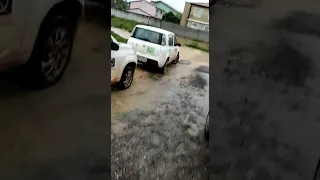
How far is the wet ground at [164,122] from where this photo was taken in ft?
5.91

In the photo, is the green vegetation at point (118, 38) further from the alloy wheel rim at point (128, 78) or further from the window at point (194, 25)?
the window at point (194, 25)

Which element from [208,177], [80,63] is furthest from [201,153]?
[80,63]

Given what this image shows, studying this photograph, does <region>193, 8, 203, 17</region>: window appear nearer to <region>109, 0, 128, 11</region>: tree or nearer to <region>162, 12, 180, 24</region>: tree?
<region>162, 12, 180, 24</region>: tree

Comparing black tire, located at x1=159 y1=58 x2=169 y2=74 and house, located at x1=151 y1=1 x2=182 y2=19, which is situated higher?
house, located at x1=151 y1=1 x2=182 y2=19

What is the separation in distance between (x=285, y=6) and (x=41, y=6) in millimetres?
983

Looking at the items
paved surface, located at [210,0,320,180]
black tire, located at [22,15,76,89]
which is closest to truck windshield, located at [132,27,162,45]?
paved surface, located at [210,0,320,180]

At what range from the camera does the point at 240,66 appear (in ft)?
6.30

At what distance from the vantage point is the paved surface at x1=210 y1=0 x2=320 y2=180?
1.88m

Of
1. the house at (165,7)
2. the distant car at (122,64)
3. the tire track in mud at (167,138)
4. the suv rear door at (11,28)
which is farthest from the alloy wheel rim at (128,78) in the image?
the suv rear door at (11,28)

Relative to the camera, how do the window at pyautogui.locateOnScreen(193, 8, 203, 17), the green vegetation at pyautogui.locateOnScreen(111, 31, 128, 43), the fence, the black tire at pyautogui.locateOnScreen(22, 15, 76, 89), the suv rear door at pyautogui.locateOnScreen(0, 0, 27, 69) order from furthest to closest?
the window at pyautogui.locateOnScreen(193, 8, 203, 17) → the fence → the green vegetation at pyautogui.locateOnScreen(111, 31, 128, 43) → the black tire at pyautogui.locateOnScreen(22, 15, 76, 89) → the suv rear door at pyautogui.locateOnScreen(0, 0, 27, 69)

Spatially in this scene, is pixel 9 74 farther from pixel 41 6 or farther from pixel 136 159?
pixel 136 159

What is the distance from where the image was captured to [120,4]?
1.83m

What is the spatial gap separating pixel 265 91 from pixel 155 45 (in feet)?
1.68

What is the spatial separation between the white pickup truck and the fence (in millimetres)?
297
